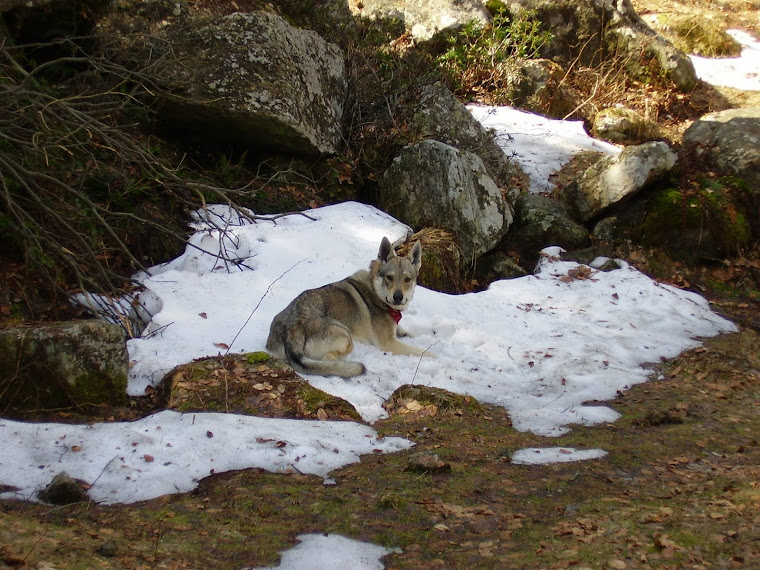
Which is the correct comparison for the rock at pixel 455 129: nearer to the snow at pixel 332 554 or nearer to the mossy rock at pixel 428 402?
the mossy rock at pixel 428 402

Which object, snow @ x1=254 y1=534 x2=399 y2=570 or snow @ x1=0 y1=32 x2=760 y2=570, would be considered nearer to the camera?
snow @ x1=254 y1=534 x2=399 y2=570

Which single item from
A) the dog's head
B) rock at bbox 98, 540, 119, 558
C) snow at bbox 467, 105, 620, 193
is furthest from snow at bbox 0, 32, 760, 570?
snow at bbox 467, 105, 620, 193

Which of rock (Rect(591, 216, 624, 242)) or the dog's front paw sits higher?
rock (Rect(591, 216, 624, 242))

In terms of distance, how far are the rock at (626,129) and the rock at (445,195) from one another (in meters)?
5.63

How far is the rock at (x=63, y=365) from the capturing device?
16.7 ft

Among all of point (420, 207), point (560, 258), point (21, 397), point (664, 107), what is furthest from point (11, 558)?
point (664, 107)

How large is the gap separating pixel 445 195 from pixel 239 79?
3.97 m

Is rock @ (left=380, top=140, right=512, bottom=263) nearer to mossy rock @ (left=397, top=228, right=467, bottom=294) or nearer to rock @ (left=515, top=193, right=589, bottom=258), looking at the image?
mossy rock @ (left=397, top=228, right=467, bottom=294)

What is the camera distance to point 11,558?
2.67 metres

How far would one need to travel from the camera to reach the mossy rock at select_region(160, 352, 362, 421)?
A: 5547mm

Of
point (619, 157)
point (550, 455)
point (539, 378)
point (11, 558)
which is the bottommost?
point (539, 378)

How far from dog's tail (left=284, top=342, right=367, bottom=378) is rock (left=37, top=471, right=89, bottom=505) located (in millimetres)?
3080

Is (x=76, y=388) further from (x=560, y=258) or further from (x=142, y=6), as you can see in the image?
(x=560, y=258)

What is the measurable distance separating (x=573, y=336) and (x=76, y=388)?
20.3ft
